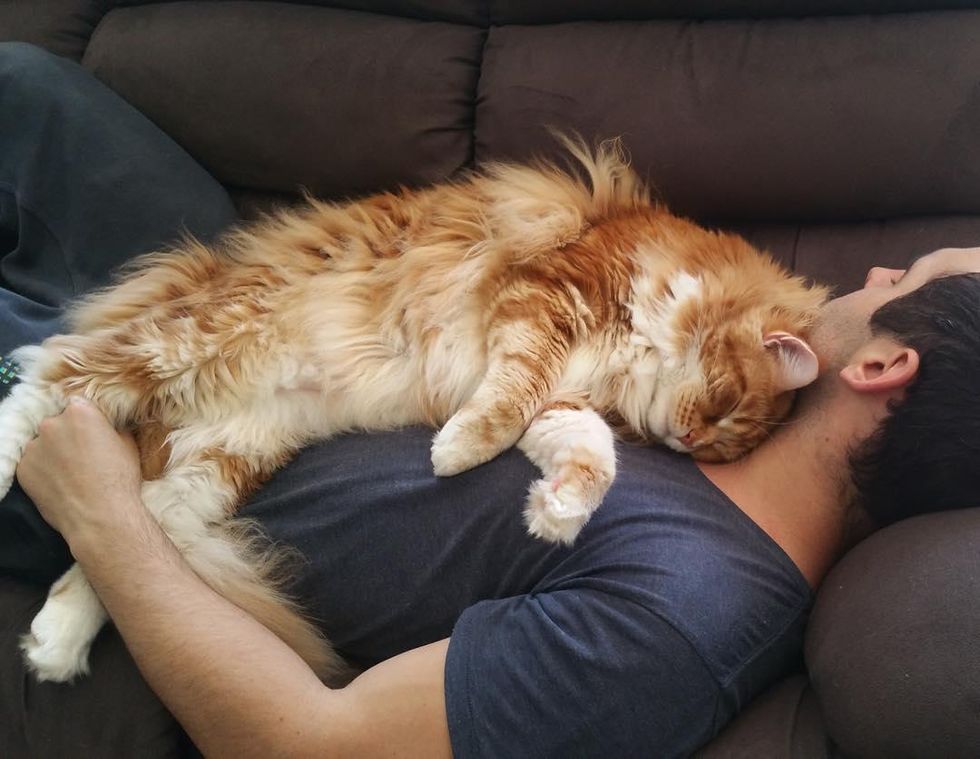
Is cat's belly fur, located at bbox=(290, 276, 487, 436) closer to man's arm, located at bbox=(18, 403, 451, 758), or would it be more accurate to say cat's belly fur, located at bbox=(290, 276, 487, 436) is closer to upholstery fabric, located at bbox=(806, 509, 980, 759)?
man's arm, located at bbox=(18, 403, 451, 758)

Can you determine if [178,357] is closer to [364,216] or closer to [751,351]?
[364,216]

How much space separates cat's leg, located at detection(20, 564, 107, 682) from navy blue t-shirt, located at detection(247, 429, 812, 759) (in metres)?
0.32

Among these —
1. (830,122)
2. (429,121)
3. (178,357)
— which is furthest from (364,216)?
(830,122)

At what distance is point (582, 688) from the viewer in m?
1.00

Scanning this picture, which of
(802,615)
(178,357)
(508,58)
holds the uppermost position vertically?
(508,58)

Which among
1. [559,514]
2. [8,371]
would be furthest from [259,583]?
[8,371]

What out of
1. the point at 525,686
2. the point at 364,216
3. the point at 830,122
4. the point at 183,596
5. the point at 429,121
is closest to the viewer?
the point at 525,686

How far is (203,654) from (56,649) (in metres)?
0.36

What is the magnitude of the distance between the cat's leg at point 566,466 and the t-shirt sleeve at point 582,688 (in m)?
0.15

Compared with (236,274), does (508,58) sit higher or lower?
higher

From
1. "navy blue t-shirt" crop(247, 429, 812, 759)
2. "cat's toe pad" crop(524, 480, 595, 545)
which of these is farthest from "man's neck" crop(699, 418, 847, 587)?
"cat's toe pad" crop(524, 480, 595, 545)

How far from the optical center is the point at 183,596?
3.82 feet

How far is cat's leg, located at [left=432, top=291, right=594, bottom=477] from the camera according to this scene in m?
1.28

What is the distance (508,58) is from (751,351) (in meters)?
0.98
